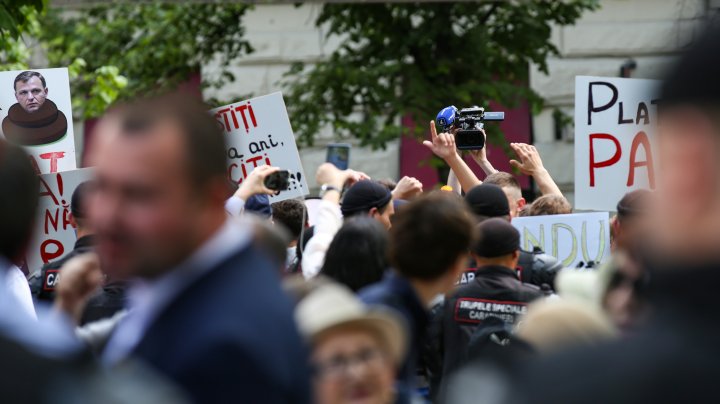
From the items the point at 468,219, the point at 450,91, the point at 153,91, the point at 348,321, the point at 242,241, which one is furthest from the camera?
the point at 153,91

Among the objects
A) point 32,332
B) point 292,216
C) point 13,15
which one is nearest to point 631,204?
point 292,216

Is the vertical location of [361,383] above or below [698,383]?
below

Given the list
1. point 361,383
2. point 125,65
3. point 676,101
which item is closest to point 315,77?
point 125,65

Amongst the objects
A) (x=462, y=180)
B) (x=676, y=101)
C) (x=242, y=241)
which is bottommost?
(x=462, y=180)

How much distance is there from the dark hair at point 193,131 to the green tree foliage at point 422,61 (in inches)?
425

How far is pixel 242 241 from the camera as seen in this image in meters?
2.25

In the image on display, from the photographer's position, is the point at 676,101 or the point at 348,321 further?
the point at 348,321

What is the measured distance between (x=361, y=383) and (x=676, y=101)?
4.80ft

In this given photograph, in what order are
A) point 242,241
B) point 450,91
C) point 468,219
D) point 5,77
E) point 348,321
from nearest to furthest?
point 242,241 → point 348,321 → point 468,219 → point 5,77 → point 450,91

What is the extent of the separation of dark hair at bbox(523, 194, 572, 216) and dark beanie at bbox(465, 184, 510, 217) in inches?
52.6

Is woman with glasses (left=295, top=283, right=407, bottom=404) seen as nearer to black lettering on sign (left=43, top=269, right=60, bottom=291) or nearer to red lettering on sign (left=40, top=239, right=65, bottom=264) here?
black lettering on sign (left=43, top=269, right=60, bottom=291)

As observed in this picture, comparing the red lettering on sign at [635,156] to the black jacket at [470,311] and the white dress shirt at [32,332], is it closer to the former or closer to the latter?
the black jacket at [470,311]

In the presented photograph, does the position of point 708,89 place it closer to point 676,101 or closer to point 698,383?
point 676,101

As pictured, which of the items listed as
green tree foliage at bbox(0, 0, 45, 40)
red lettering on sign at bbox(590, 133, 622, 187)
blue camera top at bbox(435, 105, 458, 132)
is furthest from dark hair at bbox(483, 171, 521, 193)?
green tree foliage at bbox(0, 0, 45, 40)
